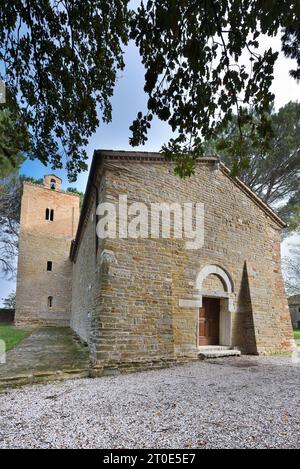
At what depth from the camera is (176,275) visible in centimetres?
747

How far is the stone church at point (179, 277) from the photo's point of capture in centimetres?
608

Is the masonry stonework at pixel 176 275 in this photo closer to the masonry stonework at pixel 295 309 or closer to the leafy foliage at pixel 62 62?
the leafy foliage at pixel 62 62

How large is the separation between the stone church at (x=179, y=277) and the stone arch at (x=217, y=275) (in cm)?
3

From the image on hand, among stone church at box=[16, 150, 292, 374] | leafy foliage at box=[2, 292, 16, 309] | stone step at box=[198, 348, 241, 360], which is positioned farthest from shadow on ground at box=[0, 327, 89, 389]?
leafy foliage at box=[2, 292, 16, 309]

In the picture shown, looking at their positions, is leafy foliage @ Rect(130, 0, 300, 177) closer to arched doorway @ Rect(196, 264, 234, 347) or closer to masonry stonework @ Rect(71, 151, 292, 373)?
masonry stonework @ Rect(71, 151, 292, 373)

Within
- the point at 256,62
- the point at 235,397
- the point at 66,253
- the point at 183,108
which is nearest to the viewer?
the point at 256,62

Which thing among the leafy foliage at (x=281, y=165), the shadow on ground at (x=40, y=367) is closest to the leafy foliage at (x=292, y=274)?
the leafy foliage at (x=281, y=165)

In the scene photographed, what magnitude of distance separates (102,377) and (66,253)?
56.7 ft

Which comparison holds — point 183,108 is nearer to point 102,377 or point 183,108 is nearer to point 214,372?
point 102,377

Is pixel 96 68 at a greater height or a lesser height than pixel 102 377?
greater

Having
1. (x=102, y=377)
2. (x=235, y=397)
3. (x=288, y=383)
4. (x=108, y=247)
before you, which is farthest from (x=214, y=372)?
(x=108, y=247)

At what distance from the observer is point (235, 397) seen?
425 centimetres

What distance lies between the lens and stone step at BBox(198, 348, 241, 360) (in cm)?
755

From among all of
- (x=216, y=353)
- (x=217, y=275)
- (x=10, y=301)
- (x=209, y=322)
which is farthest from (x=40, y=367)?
(x=10, y=301)
